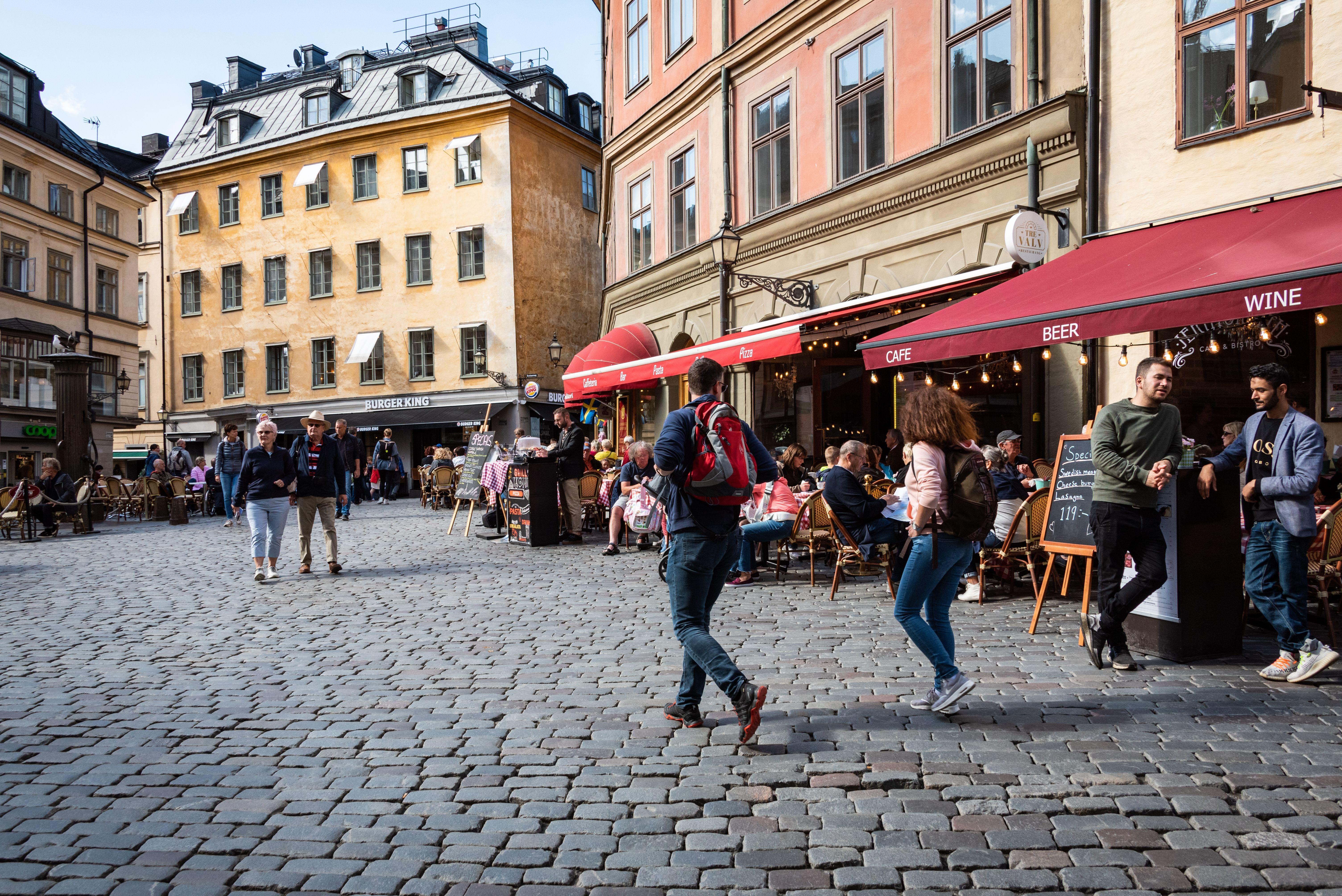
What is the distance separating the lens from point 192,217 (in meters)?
38.8

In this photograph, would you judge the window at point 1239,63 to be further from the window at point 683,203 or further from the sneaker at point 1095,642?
the window at point 683,203

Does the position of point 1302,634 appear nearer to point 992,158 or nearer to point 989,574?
point 989,574

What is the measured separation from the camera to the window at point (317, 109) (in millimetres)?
36500

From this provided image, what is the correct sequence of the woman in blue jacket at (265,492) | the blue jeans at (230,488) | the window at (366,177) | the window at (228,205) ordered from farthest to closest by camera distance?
1. the window at (228,205)
2. the window at (366,177)
3. the blue jeans at (230,488)
4. the woman in blue jacket at (265,492)

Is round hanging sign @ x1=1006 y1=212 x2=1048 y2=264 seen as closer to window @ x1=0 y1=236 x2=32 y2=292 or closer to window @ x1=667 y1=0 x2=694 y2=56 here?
window @ x1=667 y1=0 x2=694 y2=56

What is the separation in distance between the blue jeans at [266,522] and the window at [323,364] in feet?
86.7

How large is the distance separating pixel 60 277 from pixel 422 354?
13.2 m

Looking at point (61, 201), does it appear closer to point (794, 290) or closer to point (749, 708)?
point (794, 290)

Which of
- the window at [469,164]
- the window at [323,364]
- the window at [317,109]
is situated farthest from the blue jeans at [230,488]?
the window at [317,109]

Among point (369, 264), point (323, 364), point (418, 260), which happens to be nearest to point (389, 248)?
point (369, 264)

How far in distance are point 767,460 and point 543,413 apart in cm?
2930

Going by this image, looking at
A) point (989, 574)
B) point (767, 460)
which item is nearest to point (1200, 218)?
point (989, 574)

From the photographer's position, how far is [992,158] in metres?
12.1

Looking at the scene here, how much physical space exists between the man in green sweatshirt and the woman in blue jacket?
26.6ft
